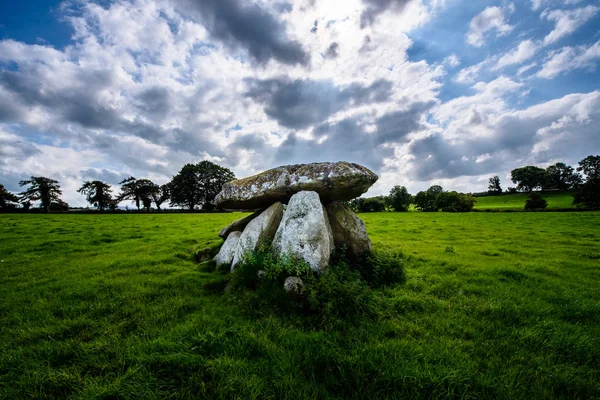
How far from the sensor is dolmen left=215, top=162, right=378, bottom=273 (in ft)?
20.4

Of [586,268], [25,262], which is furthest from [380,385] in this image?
[25,262]

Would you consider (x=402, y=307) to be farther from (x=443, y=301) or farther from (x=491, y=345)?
(x=491, y=345)

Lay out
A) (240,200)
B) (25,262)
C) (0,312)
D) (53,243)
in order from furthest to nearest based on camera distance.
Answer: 1. (53,243)
2. (25,262)
3. (240,200)
4. (0,312)

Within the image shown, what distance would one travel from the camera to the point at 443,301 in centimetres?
550

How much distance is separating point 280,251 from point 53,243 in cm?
1294

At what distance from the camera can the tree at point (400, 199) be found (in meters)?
55.9

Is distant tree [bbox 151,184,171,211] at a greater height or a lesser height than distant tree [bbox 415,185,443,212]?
greater

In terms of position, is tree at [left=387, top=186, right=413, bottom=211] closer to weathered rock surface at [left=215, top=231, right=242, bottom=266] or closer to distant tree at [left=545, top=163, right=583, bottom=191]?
weathered rock surface at [left=215, top=231, right=242, bottom=266]

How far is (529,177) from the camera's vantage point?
85438mm

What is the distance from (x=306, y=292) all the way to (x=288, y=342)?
44.8 inches

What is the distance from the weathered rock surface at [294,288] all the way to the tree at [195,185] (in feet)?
205

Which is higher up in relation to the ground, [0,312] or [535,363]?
[0,312]

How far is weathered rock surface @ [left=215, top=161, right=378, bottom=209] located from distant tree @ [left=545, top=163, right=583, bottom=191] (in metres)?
110

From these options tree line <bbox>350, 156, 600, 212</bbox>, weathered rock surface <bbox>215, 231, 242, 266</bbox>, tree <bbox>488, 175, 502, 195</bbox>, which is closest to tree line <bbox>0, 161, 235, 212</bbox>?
tree line <bbox>350, 156, 600, 212</bbox>
